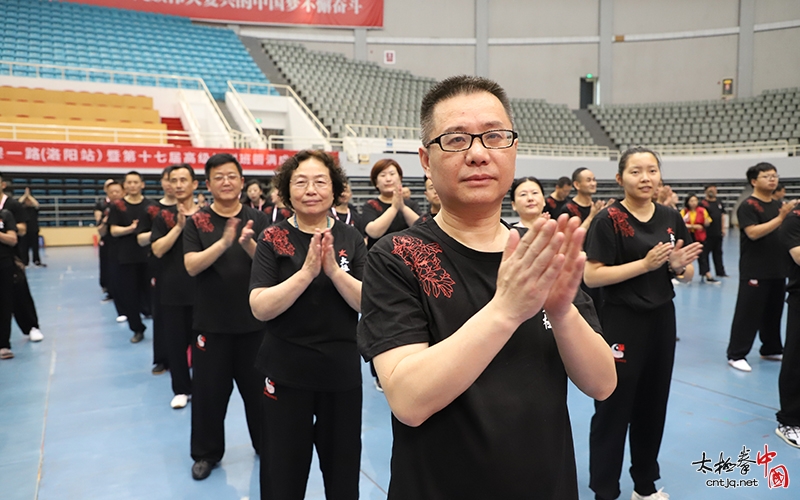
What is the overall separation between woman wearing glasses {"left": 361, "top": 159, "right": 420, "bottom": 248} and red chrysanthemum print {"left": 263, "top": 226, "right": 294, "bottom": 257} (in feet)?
6.10

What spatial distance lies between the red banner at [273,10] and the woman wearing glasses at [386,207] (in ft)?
61.0

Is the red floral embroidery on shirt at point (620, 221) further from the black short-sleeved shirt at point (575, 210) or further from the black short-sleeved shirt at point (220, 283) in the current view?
the black short-sleeved shirt at point (575, 210)

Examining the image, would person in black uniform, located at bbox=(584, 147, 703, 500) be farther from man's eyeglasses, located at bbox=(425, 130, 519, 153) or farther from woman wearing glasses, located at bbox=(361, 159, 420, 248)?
woman wearing glasses, located at bbox=(361, 159, 420, 248)

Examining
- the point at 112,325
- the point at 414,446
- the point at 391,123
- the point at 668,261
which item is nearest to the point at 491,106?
the point at 414,446

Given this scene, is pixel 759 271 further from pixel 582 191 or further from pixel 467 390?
pixel 467 390

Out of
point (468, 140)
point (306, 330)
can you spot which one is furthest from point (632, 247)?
point (468, 140)

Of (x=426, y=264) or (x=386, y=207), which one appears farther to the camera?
(x=386, y=207)

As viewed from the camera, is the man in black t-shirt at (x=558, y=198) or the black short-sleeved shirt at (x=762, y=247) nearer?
the black short-sleeved shirt at (x=762, y=247)

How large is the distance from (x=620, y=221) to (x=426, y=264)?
73.7 inches

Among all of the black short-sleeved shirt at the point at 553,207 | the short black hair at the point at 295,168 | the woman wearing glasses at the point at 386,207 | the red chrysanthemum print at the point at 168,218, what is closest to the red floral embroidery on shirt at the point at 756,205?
the black short-sleeved shirt at the point at 553,207

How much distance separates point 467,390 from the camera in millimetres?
1167

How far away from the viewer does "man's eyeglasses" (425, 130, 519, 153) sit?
1208mm

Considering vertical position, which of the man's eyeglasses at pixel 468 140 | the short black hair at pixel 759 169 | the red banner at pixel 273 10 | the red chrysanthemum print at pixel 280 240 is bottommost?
the red chrysanthemum print at pixel 280 240

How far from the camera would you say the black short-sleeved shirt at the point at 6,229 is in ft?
17.0
